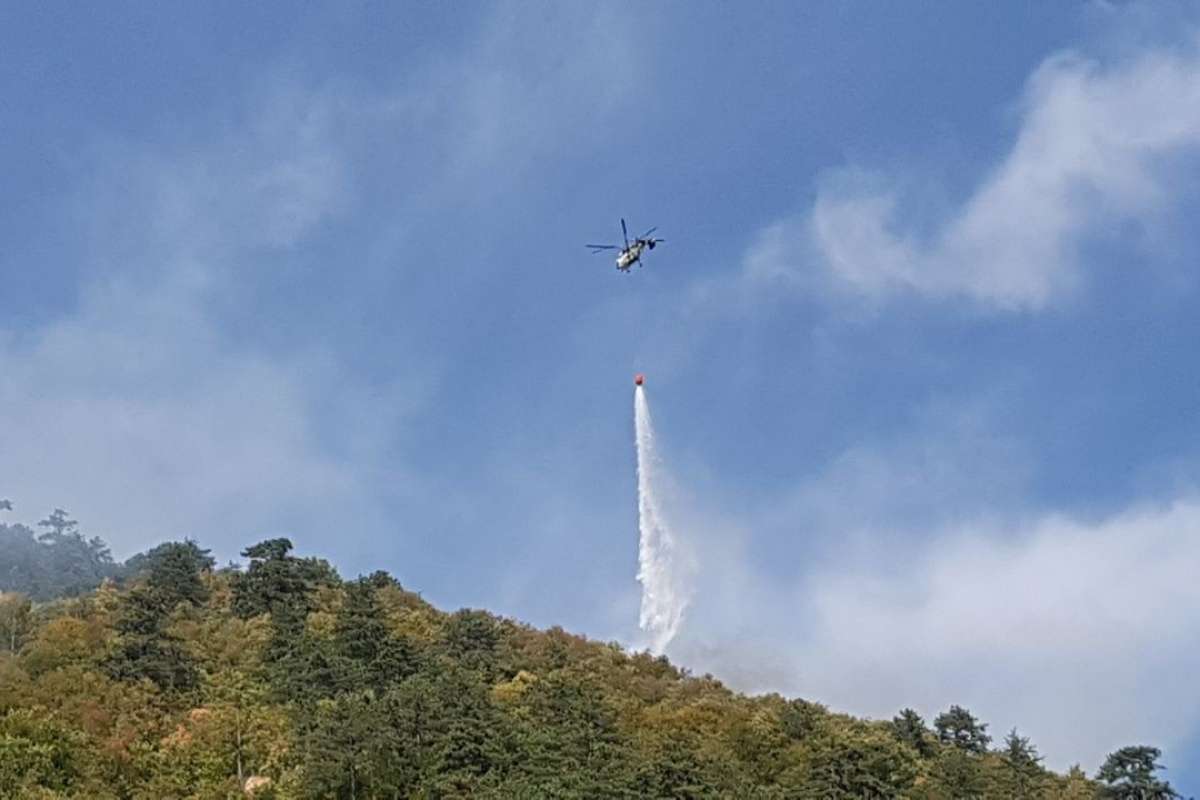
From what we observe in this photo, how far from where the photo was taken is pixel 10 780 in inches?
1905

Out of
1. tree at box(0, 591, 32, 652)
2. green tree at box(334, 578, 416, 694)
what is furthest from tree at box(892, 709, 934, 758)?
tree at box(0, 591, 32, 652)

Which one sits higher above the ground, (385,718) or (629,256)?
(629,256)

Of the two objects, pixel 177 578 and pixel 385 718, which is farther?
pixel 177 578

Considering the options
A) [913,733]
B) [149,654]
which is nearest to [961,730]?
[913,733]

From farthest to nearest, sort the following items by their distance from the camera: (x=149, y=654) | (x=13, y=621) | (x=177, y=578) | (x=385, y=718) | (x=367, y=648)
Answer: (x=177, y=578) < (x=13, y=621) < (x=367, y=648) < (x=149, y=654) < (x=385, y=718)

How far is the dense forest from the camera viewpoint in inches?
2003

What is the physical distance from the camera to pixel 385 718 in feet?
172

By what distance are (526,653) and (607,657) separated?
5.98 m

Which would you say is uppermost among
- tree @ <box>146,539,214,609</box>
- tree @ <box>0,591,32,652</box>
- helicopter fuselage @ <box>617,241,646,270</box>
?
helicopter fuselage @ <box>617,241,646,270</box>

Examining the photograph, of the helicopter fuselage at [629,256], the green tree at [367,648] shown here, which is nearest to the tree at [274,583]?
the green tree at [367,648]

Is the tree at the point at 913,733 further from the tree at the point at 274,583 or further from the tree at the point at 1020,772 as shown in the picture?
the tree at the point at 274,583

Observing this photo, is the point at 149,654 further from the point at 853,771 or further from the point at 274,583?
the point at 853,771

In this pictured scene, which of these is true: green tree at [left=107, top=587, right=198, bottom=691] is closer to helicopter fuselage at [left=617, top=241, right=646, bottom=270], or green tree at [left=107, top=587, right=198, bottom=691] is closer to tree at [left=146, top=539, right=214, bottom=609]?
tree at [left=146, top=539, right=214, bottom=609]

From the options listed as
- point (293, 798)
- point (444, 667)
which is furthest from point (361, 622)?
point (293, 798)
